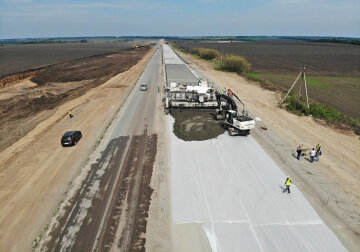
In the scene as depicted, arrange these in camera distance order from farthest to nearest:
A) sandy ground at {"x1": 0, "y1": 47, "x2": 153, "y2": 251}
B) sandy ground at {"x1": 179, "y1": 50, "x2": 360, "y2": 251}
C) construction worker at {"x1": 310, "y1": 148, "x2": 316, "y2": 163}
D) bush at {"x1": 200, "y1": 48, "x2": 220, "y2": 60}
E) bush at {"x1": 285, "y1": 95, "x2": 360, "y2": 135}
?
1. bush at {"x1": 200, "y1": 48, "x2": 220, "y2": 60}
2. bush at {"x1": 285, "y1": 95, "x2": 360, "y2": 135}
3. construction worker at {"x1": 310, "y1": 148, "x2": 316, "y2": 163}
4. sandy ground at {"x1": 179, "y1": 50, "x2": 360, "y2": 251}
5. sandy ground at {"x1": 0, "y1": 47, "x2": 153, "y2": 251}

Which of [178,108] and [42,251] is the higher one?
[178,108]

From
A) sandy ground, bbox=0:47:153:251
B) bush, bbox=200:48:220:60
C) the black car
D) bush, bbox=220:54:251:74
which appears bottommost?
sandy ground, bbox=0:47:153:251

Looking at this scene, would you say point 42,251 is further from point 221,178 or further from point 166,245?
point 221,178

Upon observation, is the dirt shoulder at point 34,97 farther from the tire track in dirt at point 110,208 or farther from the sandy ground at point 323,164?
the sandy ground at point 323,164

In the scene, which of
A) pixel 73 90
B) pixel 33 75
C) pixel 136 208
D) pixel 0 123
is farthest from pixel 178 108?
pixel 33 75

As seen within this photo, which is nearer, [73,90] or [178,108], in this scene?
[178,108]

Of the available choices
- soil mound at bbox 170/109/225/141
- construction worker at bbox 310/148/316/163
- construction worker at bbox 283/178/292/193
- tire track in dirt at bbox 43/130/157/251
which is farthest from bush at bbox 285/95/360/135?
tire track in dirt at bbox 43/130/157/251

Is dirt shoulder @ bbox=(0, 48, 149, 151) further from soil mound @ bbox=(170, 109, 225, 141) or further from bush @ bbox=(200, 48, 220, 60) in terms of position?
bush @ bbox=(200, 48, 220, 60)

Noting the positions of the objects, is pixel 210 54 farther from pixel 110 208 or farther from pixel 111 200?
pixel 110 208
